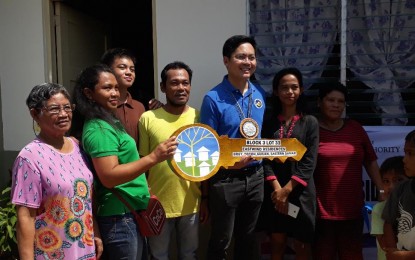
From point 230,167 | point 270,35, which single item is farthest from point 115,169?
point 270,35

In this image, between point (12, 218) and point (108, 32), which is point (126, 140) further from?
point (108, 32)

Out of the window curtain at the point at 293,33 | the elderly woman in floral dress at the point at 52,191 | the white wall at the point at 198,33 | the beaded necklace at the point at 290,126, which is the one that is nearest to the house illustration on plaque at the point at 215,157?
the beaded necklace at the point at 290,126

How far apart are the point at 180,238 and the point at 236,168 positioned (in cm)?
62

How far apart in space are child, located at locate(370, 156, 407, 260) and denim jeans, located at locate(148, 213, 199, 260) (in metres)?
1.08

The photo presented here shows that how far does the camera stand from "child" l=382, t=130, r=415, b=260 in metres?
2.03

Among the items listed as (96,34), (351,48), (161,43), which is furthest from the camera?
(96,34)

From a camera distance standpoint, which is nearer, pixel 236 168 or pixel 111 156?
pixel 111 156

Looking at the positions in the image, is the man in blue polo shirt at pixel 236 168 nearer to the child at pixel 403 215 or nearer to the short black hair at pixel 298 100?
the short black hair at pixel 298 100

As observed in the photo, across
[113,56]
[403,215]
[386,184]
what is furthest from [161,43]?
[403,215]

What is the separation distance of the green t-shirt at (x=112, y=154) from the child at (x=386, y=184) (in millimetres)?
1251

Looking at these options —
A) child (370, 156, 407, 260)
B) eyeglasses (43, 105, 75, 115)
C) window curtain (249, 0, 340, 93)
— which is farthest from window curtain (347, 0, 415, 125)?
eyeglasses (43, 105, 75, 115)

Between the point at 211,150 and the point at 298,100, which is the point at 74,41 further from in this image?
the point at 211,150

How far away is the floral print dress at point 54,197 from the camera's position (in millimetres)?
1733

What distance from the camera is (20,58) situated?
4.08 m
